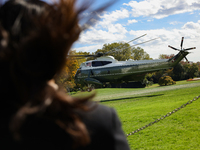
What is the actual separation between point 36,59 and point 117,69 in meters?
20.6

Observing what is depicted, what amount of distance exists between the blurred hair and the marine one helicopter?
64.1 ft

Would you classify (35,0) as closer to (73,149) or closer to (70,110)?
(70,110)

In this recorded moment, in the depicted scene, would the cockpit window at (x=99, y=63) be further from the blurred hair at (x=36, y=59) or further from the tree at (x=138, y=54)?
the tree at (x=138, y=54)

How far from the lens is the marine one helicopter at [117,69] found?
20.2 metres

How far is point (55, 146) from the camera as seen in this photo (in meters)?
0.87

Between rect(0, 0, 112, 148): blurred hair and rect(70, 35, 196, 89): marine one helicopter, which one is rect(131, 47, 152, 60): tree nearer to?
rect(70, 35, 196, 89): marine one helicopter

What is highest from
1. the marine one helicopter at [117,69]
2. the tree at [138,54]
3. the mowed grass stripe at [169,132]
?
the tree at [138,54]

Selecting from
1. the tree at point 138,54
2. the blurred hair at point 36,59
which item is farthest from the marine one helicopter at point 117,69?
the tree at point 138,54

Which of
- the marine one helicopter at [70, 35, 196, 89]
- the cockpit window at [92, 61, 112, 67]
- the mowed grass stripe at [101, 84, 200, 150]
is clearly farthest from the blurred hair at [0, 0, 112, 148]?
the cockpit window at [92, 61, 112, 67]

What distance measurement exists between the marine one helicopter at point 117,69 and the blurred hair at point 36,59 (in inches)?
769

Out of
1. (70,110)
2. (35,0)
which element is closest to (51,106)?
(70,110)

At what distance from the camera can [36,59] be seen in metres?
0.89

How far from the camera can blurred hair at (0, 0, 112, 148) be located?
852mm

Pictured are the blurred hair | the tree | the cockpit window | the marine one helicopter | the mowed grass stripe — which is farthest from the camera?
the tree
